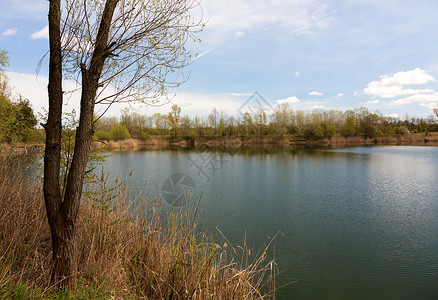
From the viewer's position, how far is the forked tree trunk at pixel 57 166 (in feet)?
9.84

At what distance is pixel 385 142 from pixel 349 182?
49.2 meters

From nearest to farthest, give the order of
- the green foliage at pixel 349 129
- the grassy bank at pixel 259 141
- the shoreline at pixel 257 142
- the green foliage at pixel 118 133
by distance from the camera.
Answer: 1. the shoreline at pixel 257 142
2. the grassy bank at pixel 259 141
3. the green foliage at pixel 118 133
4. the green foliage at pixel 349 129

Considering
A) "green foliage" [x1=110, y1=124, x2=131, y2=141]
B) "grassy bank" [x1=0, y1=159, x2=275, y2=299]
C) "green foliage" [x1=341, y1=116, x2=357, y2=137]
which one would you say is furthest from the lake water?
"green foliage" [x1=341, y1=116, x2=357, y2=137]

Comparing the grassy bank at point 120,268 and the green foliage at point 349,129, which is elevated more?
the green foliage at point 349,129

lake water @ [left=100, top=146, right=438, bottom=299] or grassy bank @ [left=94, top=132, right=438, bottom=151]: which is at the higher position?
grassy bank @ [left=94, top=132, right=438, bottom=151]

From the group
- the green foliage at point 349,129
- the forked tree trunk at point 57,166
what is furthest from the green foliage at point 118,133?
the forked tree trunk at point 57,166

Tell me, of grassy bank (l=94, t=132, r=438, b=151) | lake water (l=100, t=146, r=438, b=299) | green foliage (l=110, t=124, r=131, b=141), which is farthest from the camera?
green foliage (l=110, t=124, r=131, b=141)

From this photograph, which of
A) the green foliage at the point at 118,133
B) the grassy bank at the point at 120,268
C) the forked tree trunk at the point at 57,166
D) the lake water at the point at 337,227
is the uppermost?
the green foliage at the point at 118,133

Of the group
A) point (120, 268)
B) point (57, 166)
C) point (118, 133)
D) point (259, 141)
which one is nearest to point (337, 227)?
point (120, 268)

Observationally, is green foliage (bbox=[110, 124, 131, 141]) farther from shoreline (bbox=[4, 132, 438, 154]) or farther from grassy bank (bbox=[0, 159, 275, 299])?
grassy bank (bbox=[0, 159, 275, 299])

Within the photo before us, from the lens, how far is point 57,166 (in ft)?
10.0

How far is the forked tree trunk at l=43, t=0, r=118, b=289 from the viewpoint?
2998mm

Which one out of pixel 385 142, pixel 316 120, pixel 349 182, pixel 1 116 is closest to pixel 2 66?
pixel 1 116

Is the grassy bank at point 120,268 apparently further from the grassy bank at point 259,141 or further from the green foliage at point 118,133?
the green foliage at point 118,133
